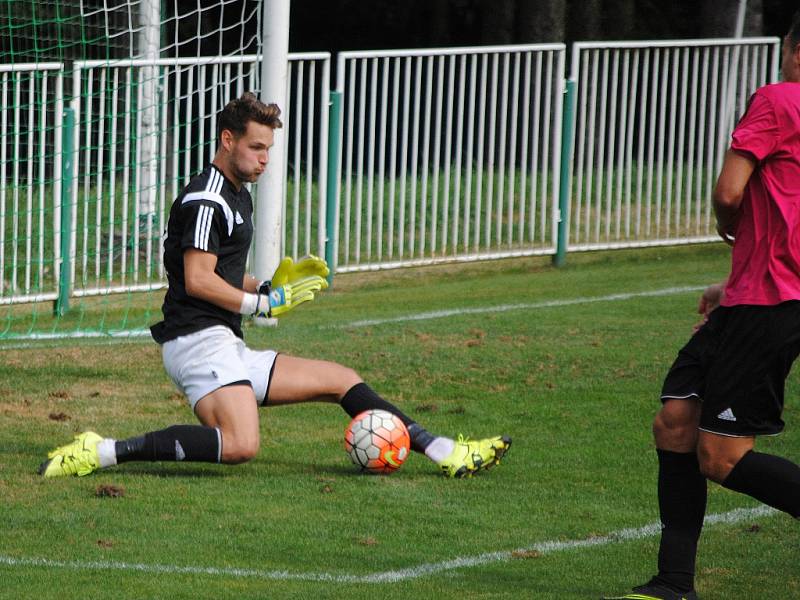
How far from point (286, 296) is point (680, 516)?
242 cm

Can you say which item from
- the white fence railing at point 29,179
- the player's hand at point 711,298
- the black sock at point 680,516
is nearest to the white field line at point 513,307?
the white fence railing at point 29,179

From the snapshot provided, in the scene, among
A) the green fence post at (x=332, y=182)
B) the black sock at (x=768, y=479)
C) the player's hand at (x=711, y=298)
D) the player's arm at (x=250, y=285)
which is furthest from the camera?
Answer: the green fence post at (x=332, y=182)

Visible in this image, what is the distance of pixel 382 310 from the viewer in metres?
12.0

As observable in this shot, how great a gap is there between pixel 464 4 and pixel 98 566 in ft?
90.8

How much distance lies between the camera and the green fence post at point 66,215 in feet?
38.0

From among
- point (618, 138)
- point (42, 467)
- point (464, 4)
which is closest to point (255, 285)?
point (42, 467)

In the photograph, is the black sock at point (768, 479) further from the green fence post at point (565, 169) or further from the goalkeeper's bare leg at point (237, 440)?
the green fence post at point (565, 169)

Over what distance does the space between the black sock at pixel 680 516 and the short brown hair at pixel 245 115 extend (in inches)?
104

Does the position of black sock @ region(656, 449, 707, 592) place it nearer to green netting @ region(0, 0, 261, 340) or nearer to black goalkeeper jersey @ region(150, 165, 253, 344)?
black goalkeeper jersey @ region(150, 165, 253, 344)

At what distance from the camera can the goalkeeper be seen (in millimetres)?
6789

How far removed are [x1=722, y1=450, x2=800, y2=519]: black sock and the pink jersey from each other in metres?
0.54

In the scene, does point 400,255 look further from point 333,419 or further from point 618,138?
point 333,419

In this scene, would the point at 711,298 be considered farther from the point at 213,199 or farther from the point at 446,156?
the point at 446,156

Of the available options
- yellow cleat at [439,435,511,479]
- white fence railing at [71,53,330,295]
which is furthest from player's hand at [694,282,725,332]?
white fence railing at [71,53,330,295]
